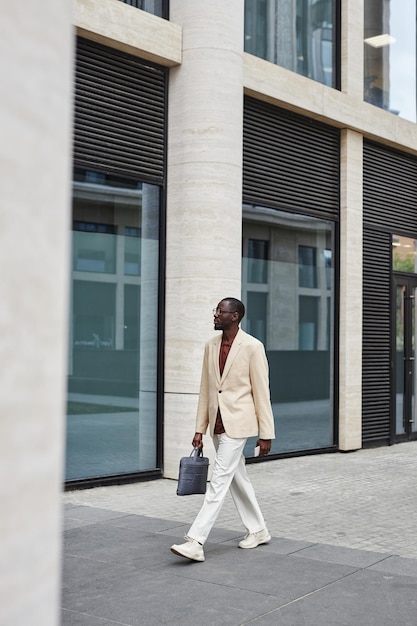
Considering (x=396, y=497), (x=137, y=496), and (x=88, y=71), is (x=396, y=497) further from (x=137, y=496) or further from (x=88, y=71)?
(x=88, y=71)

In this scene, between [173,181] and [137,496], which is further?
[173,181]

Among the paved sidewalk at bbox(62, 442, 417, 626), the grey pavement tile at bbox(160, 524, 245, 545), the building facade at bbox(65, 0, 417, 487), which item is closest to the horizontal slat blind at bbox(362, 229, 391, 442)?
the building facade at bbox(65, 0, 417, 487)

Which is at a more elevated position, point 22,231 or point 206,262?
point 206,262

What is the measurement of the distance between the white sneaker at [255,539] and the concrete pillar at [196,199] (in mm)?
3354

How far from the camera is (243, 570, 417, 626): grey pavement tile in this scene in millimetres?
4715

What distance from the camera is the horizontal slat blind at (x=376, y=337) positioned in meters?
13.8

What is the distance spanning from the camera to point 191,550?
6.09 m

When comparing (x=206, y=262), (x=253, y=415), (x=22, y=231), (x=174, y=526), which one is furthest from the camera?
(x=206, y=262)

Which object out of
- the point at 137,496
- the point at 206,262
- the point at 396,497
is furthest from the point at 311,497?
the point at 206,262

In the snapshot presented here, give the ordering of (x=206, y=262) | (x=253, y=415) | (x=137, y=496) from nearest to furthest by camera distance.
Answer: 1. (x=253, y=415)
2. (x=137, y=496)
3. (x=206, y=262)

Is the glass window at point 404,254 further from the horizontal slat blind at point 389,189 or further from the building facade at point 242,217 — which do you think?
the horizontal slat blind at point 389,189

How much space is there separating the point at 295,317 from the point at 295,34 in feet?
13.9

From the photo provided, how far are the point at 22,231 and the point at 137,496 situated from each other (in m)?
8.10

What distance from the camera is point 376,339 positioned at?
14.0m
